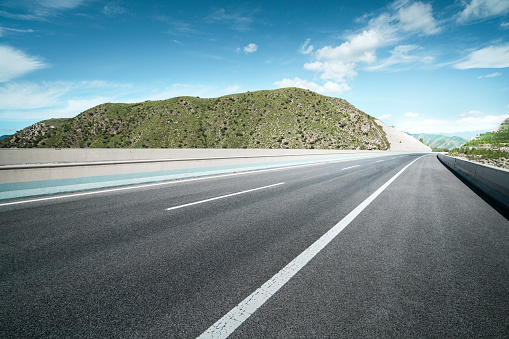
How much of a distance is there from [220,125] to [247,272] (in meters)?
72.3

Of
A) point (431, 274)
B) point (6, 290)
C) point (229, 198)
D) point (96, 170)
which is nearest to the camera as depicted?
point (6, 290)

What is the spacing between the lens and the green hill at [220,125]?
219 ft

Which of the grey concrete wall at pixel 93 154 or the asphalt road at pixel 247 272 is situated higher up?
the grey concrete wall at pixel 93 154

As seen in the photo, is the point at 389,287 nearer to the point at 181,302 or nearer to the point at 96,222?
the point at 181,302

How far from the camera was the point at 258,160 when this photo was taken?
1700 centimetres

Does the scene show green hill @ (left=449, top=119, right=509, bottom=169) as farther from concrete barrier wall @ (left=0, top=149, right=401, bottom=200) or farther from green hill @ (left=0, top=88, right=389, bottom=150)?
green hill @ (left=0, top=88, right=389, bottom=150)

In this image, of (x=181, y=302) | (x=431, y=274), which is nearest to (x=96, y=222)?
(x=181, y=302)

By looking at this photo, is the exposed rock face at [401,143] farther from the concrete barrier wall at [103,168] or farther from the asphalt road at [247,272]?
the asphalt road at [247,272]

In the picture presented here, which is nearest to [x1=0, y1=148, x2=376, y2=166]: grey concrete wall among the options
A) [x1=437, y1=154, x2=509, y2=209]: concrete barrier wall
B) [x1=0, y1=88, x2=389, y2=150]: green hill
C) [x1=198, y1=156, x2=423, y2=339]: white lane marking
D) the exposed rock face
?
[x1=198, y1=156, x2=423, y2=339]: white lane marking

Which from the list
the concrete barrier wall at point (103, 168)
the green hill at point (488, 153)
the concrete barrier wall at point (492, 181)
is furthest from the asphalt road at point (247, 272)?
the green hill at point (488, 153)

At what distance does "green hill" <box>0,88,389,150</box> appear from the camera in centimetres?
6688

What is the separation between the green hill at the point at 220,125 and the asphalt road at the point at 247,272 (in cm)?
Answer: 5789

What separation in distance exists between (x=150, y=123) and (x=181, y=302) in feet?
256

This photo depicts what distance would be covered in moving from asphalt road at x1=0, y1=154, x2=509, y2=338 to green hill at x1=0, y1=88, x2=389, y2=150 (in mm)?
57891
